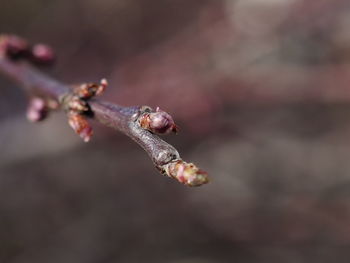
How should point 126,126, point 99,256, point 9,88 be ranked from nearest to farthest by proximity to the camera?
1. point 126,126
2. point 9,88
3. point 99,256

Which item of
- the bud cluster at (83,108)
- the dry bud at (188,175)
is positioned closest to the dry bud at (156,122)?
the dry bud at (188,175)

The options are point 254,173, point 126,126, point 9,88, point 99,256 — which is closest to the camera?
point 126,126

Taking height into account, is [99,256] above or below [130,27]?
below

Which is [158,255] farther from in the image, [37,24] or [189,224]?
[37,24]

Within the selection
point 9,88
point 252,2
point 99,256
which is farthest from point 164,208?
point 252,2

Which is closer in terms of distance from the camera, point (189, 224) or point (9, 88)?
point (9, 88)

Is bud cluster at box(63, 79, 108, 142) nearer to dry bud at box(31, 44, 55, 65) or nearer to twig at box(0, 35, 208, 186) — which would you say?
twig at box(0, 35, 208, 186)

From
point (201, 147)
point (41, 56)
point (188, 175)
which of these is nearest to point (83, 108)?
point (188, 175)

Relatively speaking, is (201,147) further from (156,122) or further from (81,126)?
(156,122)
